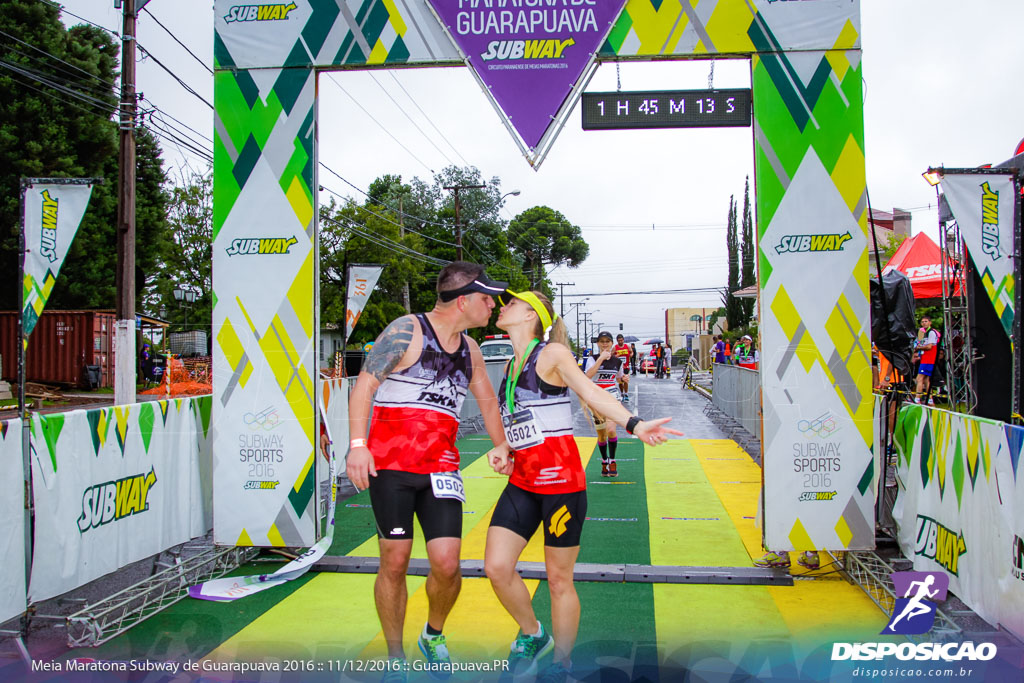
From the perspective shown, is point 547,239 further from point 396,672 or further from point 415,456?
point 396,672

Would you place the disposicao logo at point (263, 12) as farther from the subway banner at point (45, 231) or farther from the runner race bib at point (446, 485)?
the runner race bib at point (446, 485)

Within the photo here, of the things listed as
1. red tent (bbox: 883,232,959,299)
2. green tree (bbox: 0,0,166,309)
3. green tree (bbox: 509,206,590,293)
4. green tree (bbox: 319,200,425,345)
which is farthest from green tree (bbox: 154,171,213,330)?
red tent (bbox: 883,232,959,299)

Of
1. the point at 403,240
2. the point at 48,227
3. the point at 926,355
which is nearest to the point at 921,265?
the point at 926,355

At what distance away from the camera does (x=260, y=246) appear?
18.7 ft

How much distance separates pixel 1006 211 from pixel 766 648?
159 inches

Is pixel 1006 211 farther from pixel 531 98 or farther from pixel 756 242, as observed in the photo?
pixel 531 98

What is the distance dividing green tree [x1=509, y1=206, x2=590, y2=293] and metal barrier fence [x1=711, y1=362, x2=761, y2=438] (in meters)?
3.93

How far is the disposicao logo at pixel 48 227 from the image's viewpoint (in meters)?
4.77

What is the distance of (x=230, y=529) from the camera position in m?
5.75

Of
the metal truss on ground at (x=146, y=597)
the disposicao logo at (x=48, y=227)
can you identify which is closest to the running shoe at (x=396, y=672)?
the metal truss on ground at (x=146, y=597)

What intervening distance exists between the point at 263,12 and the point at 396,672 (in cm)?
493

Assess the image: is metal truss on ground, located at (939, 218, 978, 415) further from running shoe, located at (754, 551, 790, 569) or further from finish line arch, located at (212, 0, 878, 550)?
running shoe, located at (754, 551, 790, 569)

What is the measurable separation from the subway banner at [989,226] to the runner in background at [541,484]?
379cm

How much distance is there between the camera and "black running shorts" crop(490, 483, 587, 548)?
3.48 metres
